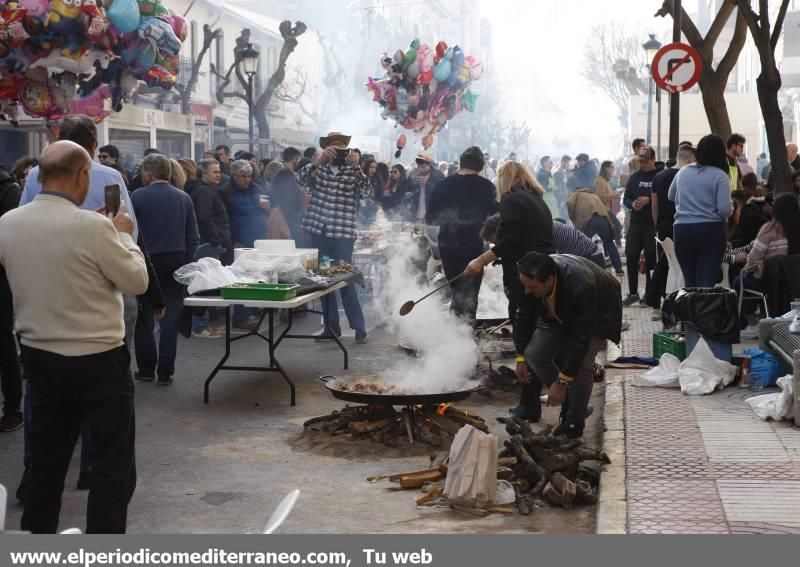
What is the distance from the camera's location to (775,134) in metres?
13.2

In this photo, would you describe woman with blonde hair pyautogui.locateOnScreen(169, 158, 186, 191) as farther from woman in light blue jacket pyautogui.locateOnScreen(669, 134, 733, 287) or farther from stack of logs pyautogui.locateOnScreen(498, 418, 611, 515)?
stack of logs pyautogui.locateOnScreen(498, 418, 611, 515)

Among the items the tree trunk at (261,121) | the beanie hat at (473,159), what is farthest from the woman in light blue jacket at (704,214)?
the tree trunk at (261,121)

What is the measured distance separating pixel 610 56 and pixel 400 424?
7613 centimetres

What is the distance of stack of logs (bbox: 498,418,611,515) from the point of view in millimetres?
6363

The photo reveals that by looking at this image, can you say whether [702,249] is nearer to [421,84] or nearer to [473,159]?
[473,159]

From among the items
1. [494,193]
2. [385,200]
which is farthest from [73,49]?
[385,200]

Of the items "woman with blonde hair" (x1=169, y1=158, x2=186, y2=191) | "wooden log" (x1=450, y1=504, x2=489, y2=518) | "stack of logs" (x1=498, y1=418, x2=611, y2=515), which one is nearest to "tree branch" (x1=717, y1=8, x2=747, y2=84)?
"woman with blonde hair" (x1=169, y1=158, x2=186, y2=191)

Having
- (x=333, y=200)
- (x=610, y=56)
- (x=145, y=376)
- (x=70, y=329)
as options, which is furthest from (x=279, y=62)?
(x=610, y=56)

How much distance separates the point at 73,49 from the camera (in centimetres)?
1095

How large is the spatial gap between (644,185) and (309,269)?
17.3 feet

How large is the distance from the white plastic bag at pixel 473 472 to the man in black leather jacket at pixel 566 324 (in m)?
0.82

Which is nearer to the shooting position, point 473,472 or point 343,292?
point 473,472

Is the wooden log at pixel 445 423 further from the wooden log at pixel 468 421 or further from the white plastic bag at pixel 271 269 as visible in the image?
the white plastic bag at pixel 271 269
